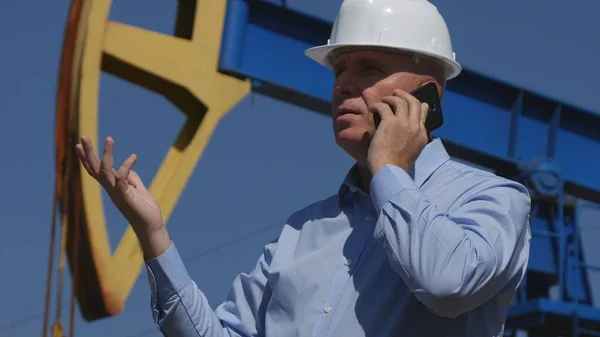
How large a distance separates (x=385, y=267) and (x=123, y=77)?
330 inches

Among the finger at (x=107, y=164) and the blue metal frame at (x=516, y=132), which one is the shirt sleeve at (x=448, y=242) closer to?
the finger at (x=107, y=164)

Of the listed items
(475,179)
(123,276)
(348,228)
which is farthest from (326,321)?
(123,276)

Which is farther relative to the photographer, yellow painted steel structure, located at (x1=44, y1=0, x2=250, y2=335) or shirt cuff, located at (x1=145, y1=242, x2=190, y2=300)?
yellow painted steel structure, located at (x1=44, y1=0, x2=250, y2=335)

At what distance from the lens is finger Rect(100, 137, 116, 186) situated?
2928 millimetres

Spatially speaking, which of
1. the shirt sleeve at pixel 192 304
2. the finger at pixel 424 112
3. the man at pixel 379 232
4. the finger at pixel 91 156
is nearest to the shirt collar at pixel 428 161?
the man at pixel 379 232

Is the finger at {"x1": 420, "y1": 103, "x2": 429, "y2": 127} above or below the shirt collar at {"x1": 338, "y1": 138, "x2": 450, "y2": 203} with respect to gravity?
above

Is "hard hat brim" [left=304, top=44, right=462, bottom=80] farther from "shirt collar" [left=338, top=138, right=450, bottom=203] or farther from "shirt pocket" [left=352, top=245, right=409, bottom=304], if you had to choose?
"shirt pocket" [left=352, top=245, right=409, bottom=304]

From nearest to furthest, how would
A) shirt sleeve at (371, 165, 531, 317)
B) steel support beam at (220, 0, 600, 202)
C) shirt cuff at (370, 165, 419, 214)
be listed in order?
shirt sleeve at (371, 165, 531, 317) → shirt cuff at (370, 165, 419, 214) → steel support beam at (220, 0, 600, 202)

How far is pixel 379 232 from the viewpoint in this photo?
278cm

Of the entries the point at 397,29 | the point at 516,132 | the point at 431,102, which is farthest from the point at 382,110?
the point at 516,132

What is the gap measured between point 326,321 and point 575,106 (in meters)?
9.49

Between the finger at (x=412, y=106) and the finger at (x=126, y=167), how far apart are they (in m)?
0.67

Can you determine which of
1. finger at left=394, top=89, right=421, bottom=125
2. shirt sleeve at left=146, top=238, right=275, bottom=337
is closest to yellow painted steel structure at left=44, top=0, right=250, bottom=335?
shirt sleeve at left=146, top=238, right=275, bottom=337

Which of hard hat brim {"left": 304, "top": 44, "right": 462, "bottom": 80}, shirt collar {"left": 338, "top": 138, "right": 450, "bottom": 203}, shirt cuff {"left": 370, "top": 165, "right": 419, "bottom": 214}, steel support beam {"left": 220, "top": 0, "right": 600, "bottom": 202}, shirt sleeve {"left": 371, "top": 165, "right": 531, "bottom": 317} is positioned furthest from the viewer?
steel support beam {"left": 220, "top": 0, "right": 600, "bottom": 202}
